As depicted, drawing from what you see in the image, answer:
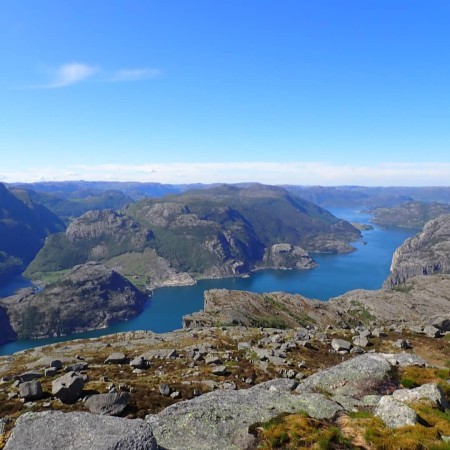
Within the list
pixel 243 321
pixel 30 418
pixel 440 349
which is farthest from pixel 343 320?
pixel 30 418

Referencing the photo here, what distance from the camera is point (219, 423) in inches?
893

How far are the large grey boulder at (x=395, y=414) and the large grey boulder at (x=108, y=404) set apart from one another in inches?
694

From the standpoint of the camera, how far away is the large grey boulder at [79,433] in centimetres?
1697

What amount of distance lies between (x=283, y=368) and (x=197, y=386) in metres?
12.9

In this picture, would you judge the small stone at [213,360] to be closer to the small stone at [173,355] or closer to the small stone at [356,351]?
the small stone at [173,355]

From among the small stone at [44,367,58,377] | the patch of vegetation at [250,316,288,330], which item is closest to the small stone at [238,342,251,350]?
the small stone at [44,367,58,377]

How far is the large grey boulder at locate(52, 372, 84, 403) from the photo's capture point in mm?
28188

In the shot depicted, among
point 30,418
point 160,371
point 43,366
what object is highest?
point 30,418

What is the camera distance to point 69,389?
28.5 metres

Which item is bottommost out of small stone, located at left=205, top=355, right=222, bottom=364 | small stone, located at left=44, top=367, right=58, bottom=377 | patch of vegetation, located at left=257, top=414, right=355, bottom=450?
small stone, located at left=205, top=355, right=222, bottom=364

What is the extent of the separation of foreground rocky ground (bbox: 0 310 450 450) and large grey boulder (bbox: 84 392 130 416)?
69 mm

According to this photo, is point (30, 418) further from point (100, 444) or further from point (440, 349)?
point (440, 349)

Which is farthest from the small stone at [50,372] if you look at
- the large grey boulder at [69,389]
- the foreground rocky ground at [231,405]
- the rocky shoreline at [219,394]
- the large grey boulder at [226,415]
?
the large grey boulder at [226,415]

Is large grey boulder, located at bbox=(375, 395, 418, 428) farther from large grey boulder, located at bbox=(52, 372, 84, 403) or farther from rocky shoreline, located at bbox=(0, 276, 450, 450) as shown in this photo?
large grey boulder, located at bbox=(52, 372, 84, 403)
